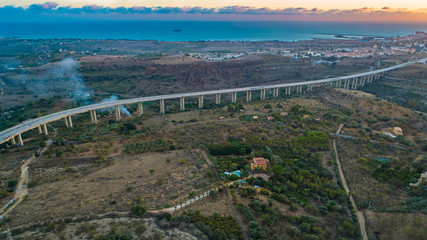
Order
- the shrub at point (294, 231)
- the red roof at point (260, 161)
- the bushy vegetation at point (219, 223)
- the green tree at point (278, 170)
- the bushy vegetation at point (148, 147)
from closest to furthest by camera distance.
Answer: the bushy vegetation at point (219, 223) < the shrub at point (294, 231) < the green tree at point (278, 170) < the red roof at point (260, 161) < the bushy vegetation at point (148, 147)

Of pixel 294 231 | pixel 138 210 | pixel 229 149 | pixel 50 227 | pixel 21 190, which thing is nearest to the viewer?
pixel 50 227

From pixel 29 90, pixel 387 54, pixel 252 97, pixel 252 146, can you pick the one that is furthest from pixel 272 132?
pixel 387 54

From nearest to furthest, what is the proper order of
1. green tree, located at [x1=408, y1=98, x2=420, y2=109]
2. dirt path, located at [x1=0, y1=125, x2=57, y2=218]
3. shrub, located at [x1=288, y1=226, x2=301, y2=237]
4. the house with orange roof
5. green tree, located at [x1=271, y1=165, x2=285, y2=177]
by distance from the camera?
1. shrub, located at [x1=288, y1=226, x2=301, y2=237]
2. dirt path, located at [x1=0, y1=125, x2=57, y2=218]
3. green tree, located at [x1=271, y1=165, x2=285, y2=177]
4. the house with orange roof
5. green tree, located at [x1=408, y1=98, x2=420, y2=109]

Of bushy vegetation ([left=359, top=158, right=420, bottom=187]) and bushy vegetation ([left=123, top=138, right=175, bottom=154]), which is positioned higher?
bushy vegetation ([left=123, top=138, right=175, bottom=154])

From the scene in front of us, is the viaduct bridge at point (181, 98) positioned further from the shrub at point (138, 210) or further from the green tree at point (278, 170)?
the green tree at point (278, 170)

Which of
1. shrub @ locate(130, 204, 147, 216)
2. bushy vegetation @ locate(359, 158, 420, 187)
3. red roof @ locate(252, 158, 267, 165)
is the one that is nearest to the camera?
shrub @ locate(130, 204, 147, 216)

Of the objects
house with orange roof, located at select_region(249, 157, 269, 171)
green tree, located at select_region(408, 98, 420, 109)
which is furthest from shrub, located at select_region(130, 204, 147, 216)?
green tree, located at select_region(408, 98, 420, 109)

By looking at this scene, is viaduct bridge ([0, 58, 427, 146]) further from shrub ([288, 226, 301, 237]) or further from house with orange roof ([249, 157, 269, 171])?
shrub ([288, 226, 301, 237])

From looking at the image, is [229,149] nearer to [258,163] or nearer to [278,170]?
[258,163]

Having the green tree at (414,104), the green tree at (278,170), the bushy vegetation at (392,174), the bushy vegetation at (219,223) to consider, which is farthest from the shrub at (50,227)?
the green tree at (414,104)

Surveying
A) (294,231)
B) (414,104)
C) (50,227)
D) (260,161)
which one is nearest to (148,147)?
(260,161)

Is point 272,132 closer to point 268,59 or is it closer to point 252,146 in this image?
point 252,146
